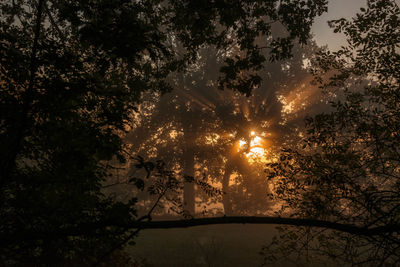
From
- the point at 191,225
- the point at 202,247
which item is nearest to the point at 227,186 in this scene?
the point at 202,247

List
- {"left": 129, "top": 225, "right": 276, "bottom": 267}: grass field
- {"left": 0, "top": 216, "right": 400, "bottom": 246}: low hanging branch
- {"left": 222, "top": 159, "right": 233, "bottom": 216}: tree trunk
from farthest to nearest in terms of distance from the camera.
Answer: {"left": 222, "top": 159, "right": 233, "bottom": 216}: tree trunk → {"left": 129, "top": 225, "right": 276, "bottom": 267}: grass field → {"left": 0, "top": 216, "right": 400, "bottom": 246}: low hanging branch

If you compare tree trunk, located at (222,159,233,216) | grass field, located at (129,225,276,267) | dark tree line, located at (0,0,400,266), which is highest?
tree trunk, located at (222,159,233,216)

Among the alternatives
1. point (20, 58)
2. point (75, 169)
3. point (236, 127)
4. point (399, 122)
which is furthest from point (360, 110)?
point (236, 127)

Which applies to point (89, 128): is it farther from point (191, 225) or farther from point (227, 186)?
point (227, 186)

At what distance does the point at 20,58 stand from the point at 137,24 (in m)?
1.78

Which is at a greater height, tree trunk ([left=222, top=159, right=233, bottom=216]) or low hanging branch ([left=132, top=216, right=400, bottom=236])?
tree trunk ([left=222, top=159, right=233, bottom=216])

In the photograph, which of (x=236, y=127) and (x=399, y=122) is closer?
(x=399, y=122)

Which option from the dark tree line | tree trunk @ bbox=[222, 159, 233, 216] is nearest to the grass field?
tree trunk @ bbox=[222, 159, 233, 216]

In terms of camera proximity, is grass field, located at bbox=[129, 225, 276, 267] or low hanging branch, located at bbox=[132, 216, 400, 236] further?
grass field, located at bbox=[129, 225, 276, 267]

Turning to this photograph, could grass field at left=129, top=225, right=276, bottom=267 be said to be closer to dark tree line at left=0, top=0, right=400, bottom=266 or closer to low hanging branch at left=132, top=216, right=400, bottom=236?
dark tree line at left=0, top=0, right=400, bottom=266

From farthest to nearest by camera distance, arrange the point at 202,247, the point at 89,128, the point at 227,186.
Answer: the point at 227,186 → the point at 202,247 → the point at 89,128

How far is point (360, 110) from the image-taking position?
8.24m

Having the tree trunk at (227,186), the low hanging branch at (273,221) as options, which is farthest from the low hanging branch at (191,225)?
the tree trunk at (227,186)

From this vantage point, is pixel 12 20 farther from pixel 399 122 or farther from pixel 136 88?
pixel 399 122
